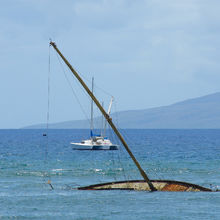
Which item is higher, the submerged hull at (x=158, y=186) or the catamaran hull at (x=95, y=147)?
the catamaran hull at (x=95, y=147)

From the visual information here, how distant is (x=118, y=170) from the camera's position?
83375 mm

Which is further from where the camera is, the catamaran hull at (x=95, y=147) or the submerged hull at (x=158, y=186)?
the catamaran hull at (x=95, y=147)

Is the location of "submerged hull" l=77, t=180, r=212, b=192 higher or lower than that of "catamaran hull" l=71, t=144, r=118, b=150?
lower

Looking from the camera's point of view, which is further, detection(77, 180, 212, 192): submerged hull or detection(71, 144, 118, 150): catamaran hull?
detection(71, 144, 118, 150): catamaran hull

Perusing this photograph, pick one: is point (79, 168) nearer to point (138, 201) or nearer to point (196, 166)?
point (196, 166)

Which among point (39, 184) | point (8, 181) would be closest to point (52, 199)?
point (39, 184)

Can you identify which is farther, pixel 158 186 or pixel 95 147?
pixel 95 147

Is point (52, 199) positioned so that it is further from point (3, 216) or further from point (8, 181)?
point (8, 181)

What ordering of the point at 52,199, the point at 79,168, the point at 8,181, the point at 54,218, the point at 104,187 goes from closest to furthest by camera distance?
the point at 54,218 → the point at 52,199 → the point at 104,187 → the point at 8,181 → the point at 79,168

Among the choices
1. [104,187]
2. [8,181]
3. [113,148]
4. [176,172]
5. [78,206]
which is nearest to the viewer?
[78,206]

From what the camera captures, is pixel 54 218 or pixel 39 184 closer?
pixel 54 218

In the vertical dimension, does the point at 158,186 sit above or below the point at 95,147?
below

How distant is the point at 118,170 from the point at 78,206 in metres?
37.5

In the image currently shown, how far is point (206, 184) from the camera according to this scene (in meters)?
62.3
